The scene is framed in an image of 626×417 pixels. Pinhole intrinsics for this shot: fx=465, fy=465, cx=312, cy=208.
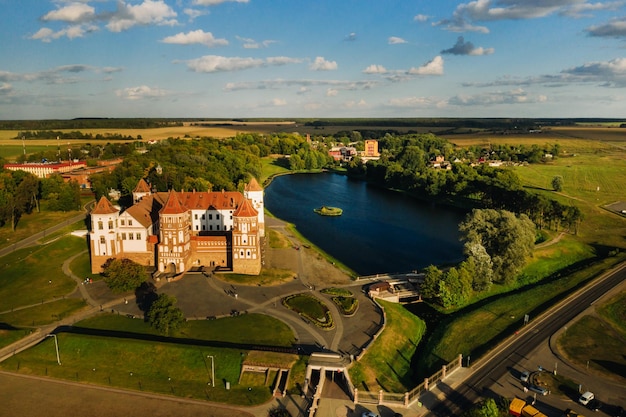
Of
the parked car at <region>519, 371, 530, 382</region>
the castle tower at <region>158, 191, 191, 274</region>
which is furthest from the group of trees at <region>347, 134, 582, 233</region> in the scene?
the castle tower at <region>158, 191, 191, 274</region>

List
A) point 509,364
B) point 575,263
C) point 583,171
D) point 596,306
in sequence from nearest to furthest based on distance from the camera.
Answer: point 509,364
point 596,306
point 575,263
point 583,171

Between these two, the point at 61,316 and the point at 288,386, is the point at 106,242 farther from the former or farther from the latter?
the point at 288,386

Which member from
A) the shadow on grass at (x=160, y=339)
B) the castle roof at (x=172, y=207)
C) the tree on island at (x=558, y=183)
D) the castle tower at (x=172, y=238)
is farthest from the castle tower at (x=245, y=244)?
the tree on island at (x=558, y=183)

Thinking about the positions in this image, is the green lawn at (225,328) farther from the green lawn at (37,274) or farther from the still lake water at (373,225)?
the still lake water at (373,225)

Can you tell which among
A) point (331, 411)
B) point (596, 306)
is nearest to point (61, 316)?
point (331, 411)

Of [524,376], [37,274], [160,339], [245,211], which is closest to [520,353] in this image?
[524,376]

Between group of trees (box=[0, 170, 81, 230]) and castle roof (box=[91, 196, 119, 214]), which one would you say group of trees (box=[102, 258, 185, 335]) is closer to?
castle roof (box=[91, 196, 119, 214])
